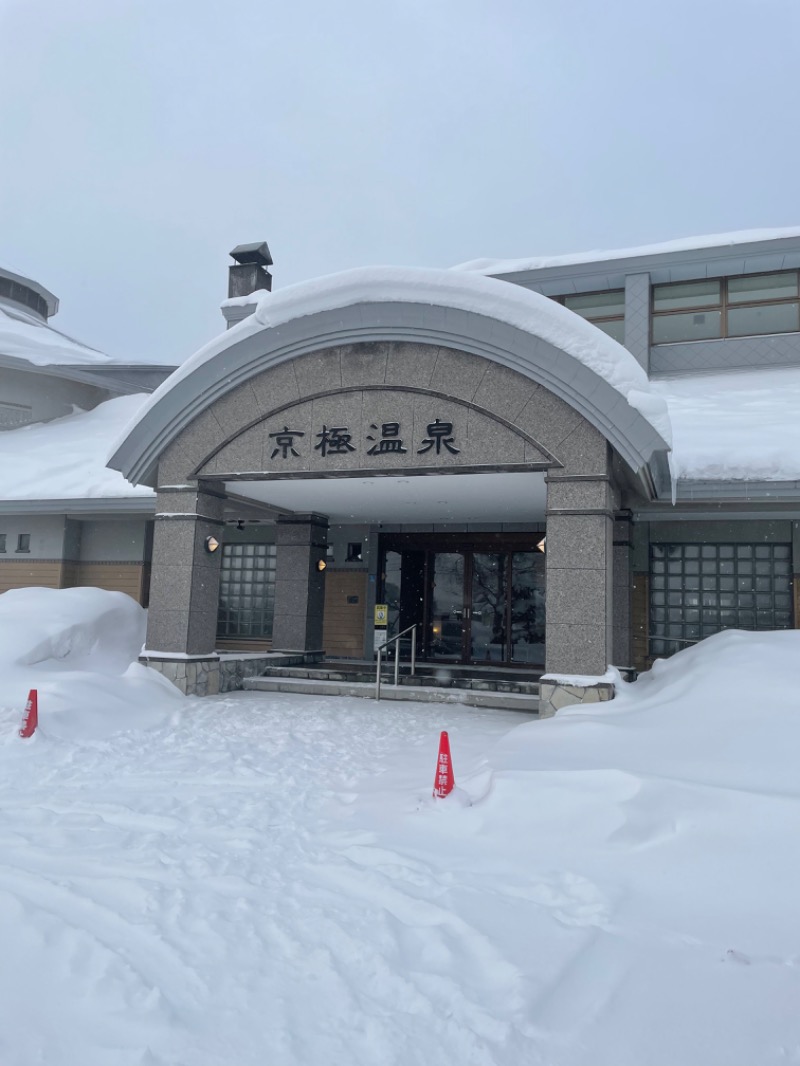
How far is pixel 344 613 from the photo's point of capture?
16.1m

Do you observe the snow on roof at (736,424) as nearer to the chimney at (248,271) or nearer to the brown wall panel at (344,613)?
the brown wall panel at (344,613)

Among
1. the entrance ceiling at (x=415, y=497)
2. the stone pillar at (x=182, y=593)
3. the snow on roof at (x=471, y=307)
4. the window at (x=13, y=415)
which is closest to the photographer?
the snow on roof at (x=471, y=307)

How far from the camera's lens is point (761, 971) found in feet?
11.0

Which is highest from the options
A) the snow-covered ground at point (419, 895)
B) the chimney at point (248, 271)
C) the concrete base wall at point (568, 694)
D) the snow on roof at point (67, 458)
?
the chimney at point (248, 271)

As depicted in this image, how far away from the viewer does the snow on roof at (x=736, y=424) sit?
11.3 metres

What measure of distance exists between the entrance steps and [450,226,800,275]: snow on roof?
7864mm

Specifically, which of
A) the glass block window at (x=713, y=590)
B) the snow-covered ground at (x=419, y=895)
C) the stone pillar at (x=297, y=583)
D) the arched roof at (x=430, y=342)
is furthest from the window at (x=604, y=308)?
A: the snow-covered ground at (x=419, y=895)

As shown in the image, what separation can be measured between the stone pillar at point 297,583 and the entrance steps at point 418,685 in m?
0.76

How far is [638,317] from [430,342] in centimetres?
814

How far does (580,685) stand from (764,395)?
8.30 metres

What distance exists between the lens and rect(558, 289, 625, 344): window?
54.8ft

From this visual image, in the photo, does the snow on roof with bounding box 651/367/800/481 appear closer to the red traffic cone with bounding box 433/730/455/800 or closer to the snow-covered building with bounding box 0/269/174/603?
the red traffic cone with bounding box 433/730/455/800

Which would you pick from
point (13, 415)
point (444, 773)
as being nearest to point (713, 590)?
point (444, 773)

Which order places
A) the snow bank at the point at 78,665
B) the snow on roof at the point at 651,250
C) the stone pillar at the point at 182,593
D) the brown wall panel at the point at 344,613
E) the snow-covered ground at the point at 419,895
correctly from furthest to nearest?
the brown wall panel at the point at 344,613, the snow on roof at the point at 651,250, the stone pillar at the point at 182,593, the snow bank at the point at 78,665, the snow-covered ground at the point at 419,895
